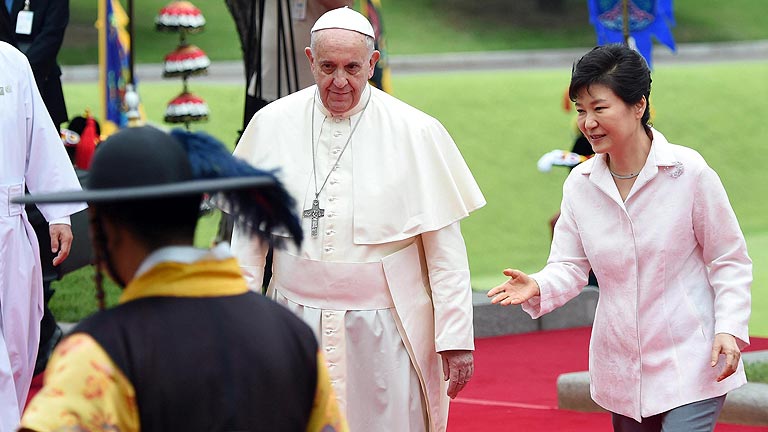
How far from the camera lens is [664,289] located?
414 centimetres

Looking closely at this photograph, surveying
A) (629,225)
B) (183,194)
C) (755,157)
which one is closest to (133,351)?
(183,194)

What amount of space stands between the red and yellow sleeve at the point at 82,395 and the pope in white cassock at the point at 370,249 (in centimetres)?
Answer: 212

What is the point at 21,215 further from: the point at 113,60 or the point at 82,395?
the point at 113,60

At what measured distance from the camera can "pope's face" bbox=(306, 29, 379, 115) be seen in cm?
433

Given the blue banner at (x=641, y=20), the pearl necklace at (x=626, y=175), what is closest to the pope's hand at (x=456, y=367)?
the pearl necklace at (x=626, y=175)

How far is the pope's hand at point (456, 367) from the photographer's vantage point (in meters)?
4.44

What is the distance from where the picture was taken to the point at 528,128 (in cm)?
1562

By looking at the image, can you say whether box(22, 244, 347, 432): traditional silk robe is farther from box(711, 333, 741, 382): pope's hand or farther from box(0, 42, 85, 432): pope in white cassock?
box(0, 42, 85, 432): pope in white cassock

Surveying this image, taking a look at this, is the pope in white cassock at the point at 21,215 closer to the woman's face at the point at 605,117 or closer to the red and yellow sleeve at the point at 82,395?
the woman's face at the point at 605,117

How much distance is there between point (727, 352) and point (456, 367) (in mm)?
855

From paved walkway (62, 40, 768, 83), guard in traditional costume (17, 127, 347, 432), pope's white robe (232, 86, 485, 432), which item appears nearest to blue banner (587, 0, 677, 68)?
pope's white robe (232, 86, 485, 432)

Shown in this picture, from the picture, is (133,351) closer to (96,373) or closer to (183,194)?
(96,373)

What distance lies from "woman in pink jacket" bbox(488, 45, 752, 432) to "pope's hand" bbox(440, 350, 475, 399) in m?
0.33

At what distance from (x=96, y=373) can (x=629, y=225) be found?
91.7 inches
